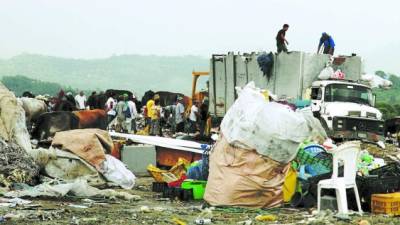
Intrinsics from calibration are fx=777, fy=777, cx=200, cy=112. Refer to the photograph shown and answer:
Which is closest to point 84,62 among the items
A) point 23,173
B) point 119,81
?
point 119,81

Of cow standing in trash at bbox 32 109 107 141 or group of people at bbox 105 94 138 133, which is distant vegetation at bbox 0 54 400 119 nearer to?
group of people at bbox 105 94 138 133

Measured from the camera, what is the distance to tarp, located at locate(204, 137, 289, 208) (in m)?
9.91

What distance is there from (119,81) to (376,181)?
8304 centimetres

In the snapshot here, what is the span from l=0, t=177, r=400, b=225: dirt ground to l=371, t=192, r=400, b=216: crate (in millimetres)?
233

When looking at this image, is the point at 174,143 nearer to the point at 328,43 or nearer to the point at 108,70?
the point at 328,43

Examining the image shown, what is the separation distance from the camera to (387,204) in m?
9.02

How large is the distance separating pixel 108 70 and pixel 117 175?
8898 centimetres

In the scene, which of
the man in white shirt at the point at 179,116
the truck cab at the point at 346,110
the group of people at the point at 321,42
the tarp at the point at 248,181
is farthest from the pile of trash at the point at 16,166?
the man in white shirt at the point at 179,116

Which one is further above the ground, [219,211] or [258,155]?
[258,155]

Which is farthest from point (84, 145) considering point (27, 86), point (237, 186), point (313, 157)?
point (27, 86)

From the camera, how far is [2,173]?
38.3 feet

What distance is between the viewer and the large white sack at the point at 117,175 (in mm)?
12930

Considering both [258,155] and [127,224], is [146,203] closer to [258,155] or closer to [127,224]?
[258,155]

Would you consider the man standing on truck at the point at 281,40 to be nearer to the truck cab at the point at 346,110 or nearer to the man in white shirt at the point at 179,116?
the truck cab at the point at 346,110
